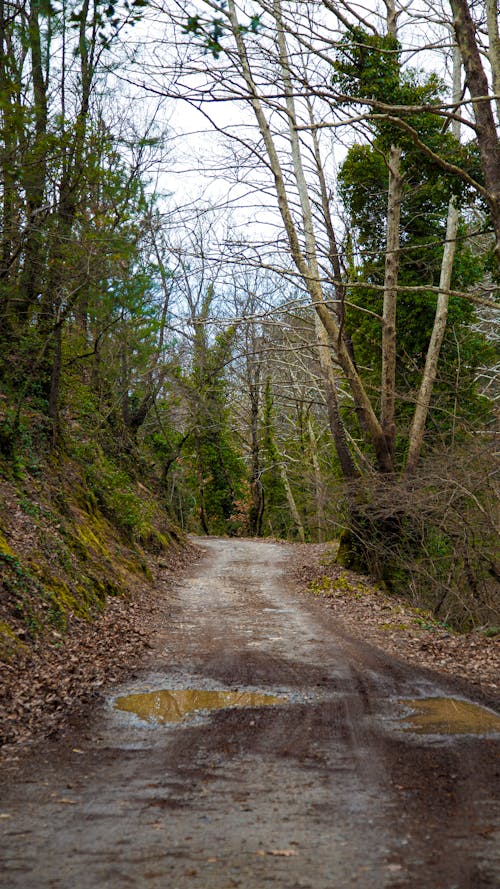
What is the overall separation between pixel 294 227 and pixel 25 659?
11.3m

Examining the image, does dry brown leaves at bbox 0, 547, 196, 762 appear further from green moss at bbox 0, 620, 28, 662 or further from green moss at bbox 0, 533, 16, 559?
green moss at bbox 0, 533, 16, 559

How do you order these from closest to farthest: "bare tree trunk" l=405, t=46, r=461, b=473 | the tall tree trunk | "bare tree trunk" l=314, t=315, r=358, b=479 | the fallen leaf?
the fallen leaf → the tall tree trunk → "bare tree trunk" l=405, t=46, r=461, b=473 → "bare tree trunk" l=314, t=315, r=358, b=479

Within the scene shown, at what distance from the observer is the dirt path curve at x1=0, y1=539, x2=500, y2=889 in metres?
3.33

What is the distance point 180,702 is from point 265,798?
8.17 ft

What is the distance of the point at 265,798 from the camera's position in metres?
4.22

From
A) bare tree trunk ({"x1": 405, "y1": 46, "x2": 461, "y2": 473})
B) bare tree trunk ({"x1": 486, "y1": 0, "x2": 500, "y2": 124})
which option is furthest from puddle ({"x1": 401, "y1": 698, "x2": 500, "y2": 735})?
bare tree trunk ({"x1": 405, "y1": 46, "x2": 461, "y2": 473})

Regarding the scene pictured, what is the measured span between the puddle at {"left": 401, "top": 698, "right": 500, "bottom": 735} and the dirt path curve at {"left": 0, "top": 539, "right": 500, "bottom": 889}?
17 centimetres

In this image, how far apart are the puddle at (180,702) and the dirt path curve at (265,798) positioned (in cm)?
15

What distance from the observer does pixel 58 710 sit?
622cm

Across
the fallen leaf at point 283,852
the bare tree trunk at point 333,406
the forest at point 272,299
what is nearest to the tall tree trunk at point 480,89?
the forest at point 272,299

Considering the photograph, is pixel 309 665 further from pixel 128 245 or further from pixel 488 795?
pixel 128 245

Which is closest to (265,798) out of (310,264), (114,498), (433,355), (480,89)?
(480,89)

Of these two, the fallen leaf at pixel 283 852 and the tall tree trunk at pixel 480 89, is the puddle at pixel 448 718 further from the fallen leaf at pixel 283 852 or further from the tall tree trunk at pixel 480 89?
the tall tree trunk at pixel 480 89

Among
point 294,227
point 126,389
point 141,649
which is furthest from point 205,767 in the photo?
point 126,389
